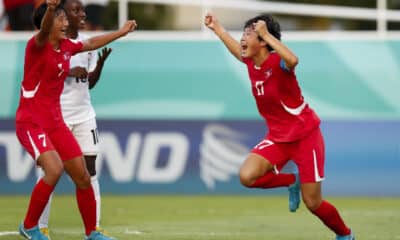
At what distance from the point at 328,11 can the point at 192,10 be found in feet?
14.2

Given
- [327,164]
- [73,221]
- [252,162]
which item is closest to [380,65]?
[327,164]

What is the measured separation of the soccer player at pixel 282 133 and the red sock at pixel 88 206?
1.45 m

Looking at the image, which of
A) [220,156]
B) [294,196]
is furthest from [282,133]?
[220,156]

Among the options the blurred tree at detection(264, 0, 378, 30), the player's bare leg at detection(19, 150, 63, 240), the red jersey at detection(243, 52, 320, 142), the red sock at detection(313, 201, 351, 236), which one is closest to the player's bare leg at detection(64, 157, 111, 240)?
the player's bare leg at detection(19, 150, 63, 240)

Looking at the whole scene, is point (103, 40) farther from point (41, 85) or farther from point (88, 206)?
point (88, 206)

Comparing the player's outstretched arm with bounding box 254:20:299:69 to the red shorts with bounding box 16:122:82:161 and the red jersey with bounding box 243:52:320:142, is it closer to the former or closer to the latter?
the red jersey with bounding box 243:52:320:142

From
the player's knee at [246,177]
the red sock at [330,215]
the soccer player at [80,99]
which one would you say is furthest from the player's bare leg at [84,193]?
the red sock at [330,215]

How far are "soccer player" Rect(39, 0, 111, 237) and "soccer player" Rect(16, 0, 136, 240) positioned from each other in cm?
67

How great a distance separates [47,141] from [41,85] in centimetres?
54

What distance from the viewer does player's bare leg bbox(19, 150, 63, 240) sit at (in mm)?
11273

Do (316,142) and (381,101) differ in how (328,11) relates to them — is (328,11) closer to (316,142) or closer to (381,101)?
(381,101)

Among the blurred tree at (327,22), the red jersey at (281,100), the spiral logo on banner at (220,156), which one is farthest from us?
the blurred tree at (327,22)

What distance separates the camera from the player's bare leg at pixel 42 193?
37.0 feet

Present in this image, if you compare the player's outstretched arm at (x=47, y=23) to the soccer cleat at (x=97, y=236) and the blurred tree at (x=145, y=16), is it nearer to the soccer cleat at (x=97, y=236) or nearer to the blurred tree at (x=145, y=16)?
the soccer cleat at (x=97, y=236)
